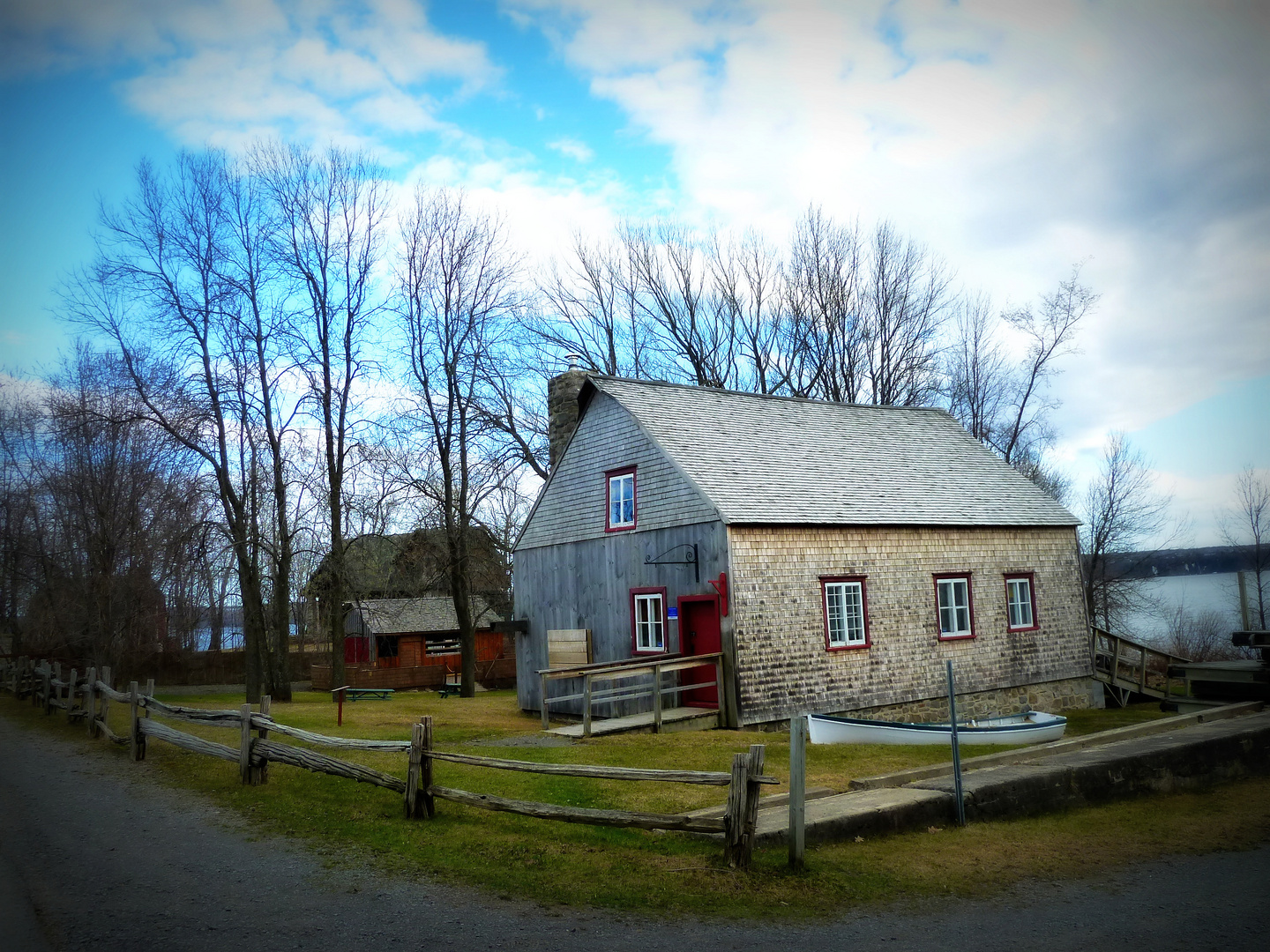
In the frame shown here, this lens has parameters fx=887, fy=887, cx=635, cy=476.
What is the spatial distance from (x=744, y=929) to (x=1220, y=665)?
756 inches

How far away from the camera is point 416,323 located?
2992cm

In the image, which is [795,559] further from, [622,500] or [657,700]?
[622,500]

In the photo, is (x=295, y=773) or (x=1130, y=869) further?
(x=295, y=773)

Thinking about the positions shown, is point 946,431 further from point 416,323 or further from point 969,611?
point 416,323

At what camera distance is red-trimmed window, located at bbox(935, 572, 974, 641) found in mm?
19922

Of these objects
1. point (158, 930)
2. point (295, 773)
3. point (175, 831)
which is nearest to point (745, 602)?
point (295, 773)

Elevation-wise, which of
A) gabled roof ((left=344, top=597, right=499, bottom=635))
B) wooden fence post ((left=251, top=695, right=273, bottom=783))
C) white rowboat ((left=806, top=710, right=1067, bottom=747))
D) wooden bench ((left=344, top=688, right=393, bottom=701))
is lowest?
wooden bench ((left=344, top=688, right=393, bottom=701))

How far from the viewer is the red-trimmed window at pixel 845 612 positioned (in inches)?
704

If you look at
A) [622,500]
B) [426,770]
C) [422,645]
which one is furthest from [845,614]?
[422,645]

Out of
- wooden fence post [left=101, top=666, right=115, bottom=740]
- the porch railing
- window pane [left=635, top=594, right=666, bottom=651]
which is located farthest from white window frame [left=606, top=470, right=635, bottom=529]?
wooden fence post [left=101, top=666, right=115, bottom=740]

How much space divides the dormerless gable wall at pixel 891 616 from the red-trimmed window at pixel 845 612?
0.46 feet

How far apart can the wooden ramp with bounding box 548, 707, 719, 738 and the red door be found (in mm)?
556

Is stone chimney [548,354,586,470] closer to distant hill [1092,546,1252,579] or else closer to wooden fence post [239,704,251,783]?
wooden fence post [239,704,251,783]

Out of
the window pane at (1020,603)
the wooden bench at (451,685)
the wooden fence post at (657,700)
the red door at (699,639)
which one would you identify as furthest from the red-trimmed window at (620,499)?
the wooden bench at (451,685)
